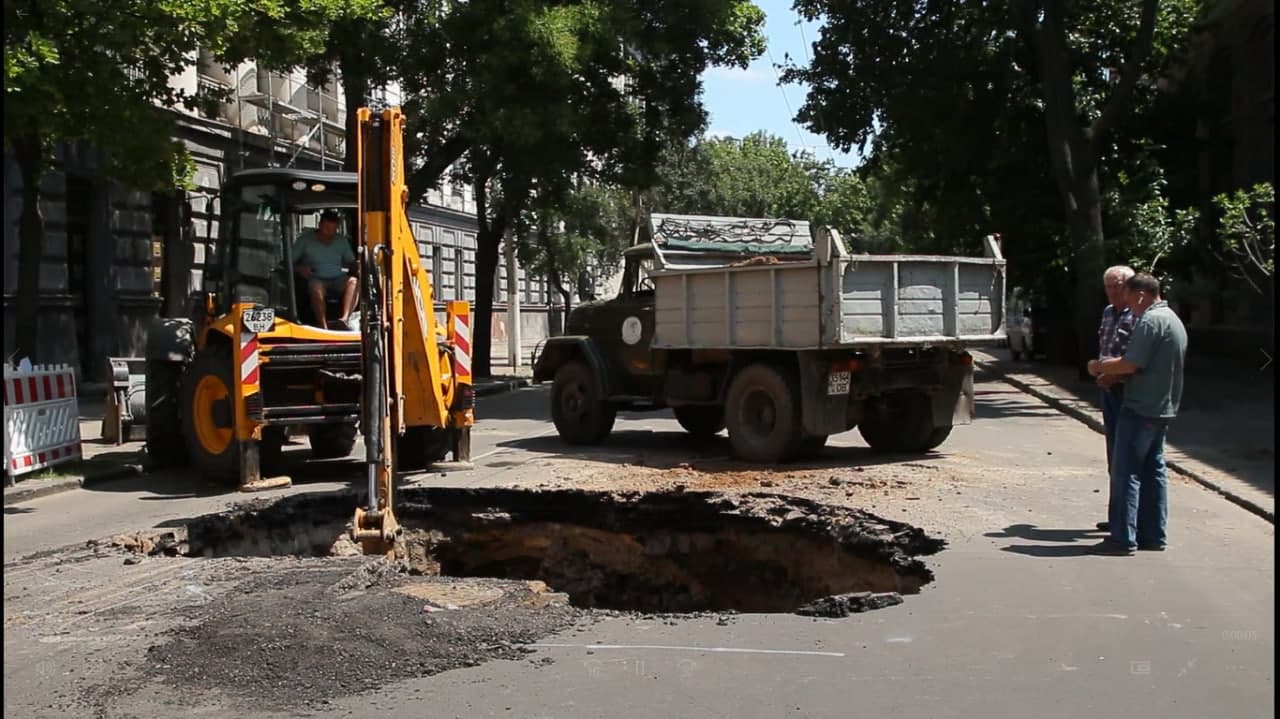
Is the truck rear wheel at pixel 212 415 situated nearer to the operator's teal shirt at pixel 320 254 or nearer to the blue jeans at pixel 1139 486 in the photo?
the operator's teal shirt at pixel 320 254

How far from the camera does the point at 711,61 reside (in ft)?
83.7

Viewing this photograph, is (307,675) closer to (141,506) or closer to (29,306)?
(141,506)

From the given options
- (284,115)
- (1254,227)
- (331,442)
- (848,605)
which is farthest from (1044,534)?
(284,115)

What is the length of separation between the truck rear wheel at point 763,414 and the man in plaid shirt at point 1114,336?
4.00 meters

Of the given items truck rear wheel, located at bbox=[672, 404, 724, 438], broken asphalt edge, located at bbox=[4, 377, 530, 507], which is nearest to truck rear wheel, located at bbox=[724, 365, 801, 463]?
truck rear wheel, located at bbox=[672, 404, 724, 438]

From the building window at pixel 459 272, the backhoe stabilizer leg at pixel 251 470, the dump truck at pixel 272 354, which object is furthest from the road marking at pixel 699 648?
the building window at pixel 459 272

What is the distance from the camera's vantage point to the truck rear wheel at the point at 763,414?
13.0 m

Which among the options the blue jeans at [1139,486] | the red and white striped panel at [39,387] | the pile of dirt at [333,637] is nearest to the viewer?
the pile of dirt at [333,637]

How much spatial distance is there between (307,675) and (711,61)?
2138 cm

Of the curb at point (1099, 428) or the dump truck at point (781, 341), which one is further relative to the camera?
the dump truck at point (781, 341)

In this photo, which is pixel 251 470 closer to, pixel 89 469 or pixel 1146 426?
pixel 89 469

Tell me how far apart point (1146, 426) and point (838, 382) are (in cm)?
447

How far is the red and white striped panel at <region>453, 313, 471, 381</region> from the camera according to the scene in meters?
12.8

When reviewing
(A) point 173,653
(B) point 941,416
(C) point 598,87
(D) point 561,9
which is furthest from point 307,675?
(C) point 598,87
